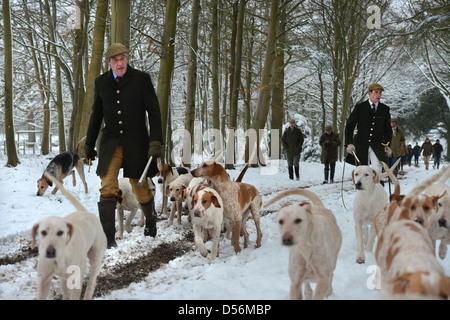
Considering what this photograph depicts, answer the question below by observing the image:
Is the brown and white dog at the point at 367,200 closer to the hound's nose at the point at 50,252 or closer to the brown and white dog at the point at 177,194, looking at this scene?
the brown and white dog at the point at 177,194

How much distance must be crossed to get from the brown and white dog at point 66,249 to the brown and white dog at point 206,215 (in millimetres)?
1787

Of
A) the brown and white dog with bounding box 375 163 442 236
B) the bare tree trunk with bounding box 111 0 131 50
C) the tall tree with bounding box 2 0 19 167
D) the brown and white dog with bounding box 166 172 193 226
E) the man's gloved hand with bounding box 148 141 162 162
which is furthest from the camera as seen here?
the tall tree with bounding box 2 0 19 167

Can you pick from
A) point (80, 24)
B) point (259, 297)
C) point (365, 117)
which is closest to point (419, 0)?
point (365, 117)

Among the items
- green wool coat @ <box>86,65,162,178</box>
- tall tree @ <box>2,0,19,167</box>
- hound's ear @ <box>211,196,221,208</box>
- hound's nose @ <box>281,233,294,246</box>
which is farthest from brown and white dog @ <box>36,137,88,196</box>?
hound's nose @ <box>281,233,294,246</box>

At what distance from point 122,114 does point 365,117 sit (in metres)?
4.12

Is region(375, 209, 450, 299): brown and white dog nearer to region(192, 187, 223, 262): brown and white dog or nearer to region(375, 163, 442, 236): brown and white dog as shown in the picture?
region(375, 163, 442, 236): brown and white dog

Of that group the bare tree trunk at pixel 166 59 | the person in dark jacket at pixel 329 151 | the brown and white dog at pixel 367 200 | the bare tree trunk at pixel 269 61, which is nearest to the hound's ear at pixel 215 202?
the brown and white dog at pixel 367 200

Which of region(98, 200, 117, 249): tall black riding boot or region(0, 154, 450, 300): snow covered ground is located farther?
region(98, 200, 117, 249): tall black riding boot

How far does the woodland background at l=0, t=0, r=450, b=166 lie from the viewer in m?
11.4

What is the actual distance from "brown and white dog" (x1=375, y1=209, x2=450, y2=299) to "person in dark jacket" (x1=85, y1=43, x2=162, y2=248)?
3.10 m

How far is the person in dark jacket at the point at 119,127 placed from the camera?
468cm

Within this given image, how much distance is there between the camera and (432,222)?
13.2ft

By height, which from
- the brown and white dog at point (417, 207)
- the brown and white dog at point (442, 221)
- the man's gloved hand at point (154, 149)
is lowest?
the brown and white dog at point (442, 221)
